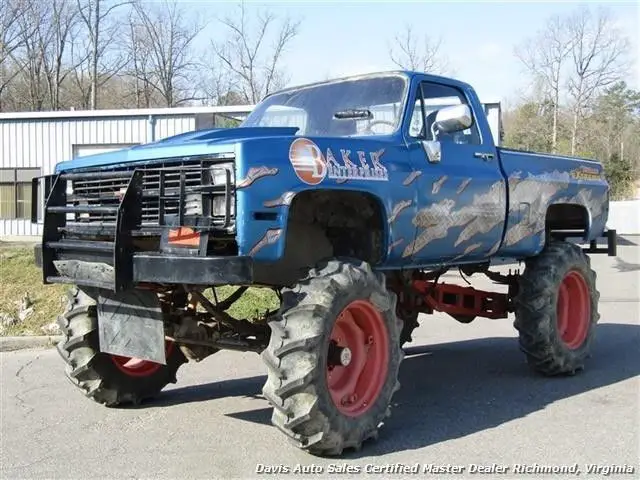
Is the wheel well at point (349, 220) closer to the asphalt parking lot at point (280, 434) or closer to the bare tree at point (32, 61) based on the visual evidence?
the asphalt parking lot at point (280, 434)

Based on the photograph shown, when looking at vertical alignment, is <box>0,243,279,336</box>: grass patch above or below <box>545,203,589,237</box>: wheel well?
below

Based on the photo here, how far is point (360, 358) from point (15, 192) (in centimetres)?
2245

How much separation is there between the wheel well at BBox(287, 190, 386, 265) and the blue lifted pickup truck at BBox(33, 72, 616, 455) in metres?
0.01

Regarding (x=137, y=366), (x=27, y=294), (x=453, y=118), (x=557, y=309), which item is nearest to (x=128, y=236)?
(x=137, y=366)

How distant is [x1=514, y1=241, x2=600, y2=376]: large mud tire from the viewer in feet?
22.2

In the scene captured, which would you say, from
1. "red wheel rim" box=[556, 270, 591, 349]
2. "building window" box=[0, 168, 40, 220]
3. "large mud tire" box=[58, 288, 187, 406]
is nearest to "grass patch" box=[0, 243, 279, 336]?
"large mud tire" box=[58, 288, 187, 406]

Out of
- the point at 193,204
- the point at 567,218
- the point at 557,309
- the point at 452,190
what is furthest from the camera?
the point at 567,218

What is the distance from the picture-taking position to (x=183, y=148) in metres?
4.59

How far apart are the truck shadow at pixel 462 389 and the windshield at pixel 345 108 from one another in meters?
2.19

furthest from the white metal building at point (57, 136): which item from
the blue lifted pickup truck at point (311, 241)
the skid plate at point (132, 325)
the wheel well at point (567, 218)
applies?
the skid plate at point (132, 325)

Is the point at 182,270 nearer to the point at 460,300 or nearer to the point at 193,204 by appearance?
the point at 193,204

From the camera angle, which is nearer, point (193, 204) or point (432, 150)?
point (193, 204)

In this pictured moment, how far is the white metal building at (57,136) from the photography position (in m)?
23.4

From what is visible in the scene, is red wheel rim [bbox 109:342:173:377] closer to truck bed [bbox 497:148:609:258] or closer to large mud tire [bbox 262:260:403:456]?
large mud tire [bbox 262:260:403:456]
